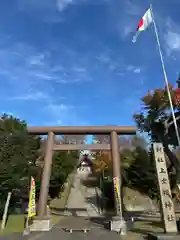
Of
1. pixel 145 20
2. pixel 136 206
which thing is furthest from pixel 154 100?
pixel 136 206

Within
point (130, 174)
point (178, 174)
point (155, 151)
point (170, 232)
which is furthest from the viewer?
point (130, 174)

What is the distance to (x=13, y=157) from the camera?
16.9 meters

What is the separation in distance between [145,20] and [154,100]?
310 inches

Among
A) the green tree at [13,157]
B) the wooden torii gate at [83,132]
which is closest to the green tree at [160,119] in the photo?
the wooden torii gate at [83,132]

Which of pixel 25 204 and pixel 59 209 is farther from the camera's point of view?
pixel 59 209

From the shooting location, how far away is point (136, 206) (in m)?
28.7

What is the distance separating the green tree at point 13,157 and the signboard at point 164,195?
10.1 meters

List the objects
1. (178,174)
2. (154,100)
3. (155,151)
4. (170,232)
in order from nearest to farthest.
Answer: (170,232) < (155,151) < (178,174) < (154,100)

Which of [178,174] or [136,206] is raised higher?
[178,174]

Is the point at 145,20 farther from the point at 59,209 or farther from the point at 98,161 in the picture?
the point at 98,161

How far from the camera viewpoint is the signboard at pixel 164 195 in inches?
420

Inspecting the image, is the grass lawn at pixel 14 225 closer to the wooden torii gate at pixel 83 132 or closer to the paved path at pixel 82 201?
the wooden torii gate at pixel 83 132

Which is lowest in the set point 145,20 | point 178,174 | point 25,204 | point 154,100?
point 25,204

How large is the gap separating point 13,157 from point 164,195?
36.4ft
